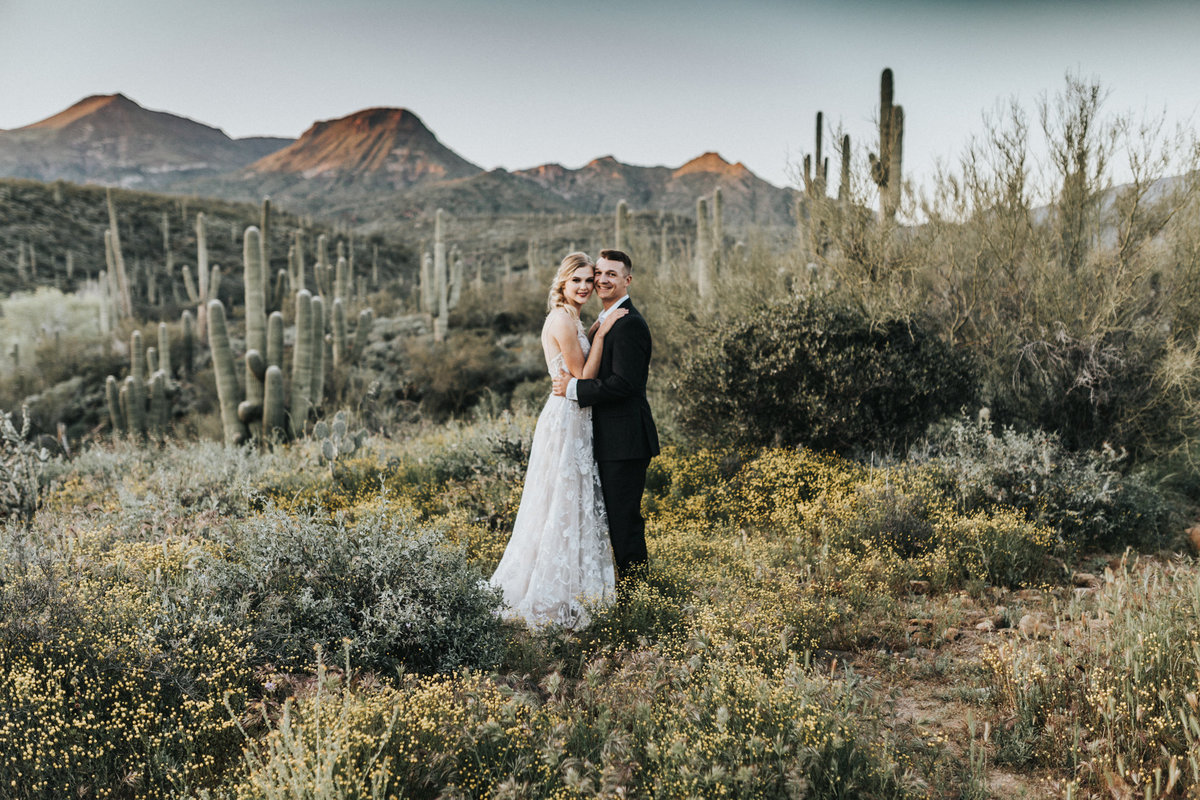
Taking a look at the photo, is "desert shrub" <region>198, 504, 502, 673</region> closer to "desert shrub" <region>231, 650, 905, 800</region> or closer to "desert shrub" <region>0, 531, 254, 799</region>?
"desert shrub" <region>0, 531, 254, 799</region>

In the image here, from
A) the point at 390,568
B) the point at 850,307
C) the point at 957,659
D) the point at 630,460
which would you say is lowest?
the point at 957,659

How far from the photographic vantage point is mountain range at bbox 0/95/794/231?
3548 inches

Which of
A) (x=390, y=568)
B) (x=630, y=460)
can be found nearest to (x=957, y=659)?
(x=630, y=460)

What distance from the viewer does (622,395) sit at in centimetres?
404

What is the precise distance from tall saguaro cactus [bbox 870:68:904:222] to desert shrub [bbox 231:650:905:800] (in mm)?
6779

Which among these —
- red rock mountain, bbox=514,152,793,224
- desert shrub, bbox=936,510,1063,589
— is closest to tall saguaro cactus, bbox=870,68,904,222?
desert shrub, bbox=936,510,1063,589

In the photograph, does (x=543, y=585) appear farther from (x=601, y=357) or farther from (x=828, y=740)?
(x=828, y=740)

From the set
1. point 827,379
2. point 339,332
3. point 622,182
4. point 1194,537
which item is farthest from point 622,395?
point 622,182

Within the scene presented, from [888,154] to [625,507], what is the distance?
7.18m

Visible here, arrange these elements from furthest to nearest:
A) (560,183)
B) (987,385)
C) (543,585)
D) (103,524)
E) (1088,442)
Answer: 1. (560,183)
2. (987,385)
3. (1088,442)
4. (103,524)
5. (543,585)

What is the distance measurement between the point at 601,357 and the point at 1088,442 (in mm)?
5790

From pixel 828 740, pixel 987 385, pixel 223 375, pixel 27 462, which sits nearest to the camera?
pixel 828 740

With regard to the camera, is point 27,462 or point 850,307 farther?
point 850,307

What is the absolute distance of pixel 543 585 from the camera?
409cm
